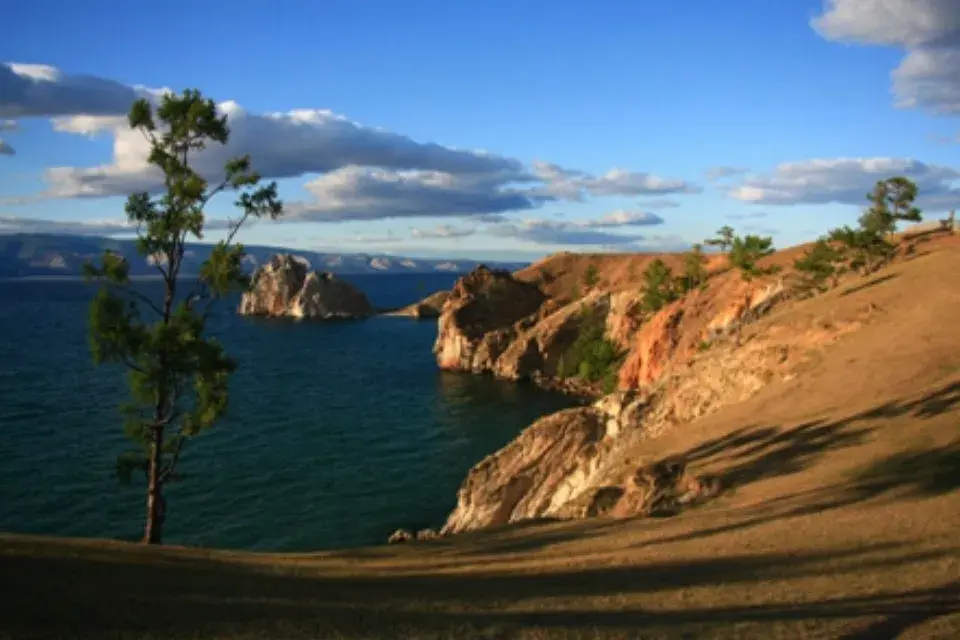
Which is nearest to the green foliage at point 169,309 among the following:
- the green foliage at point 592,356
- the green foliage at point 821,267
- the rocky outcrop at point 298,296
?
the green foliage at point 821,267

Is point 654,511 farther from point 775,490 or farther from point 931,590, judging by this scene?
point 931,590

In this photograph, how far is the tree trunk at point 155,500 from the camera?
22.2 meters

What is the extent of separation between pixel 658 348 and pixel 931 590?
60.3m

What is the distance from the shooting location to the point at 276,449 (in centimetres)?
5781

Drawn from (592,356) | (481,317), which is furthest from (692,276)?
(481,317)

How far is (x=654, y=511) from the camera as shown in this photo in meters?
24.5

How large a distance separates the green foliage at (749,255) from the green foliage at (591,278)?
62.5 m

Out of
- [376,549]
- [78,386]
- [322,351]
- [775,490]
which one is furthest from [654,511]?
[322,351]

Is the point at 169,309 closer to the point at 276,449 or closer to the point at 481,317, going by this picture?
the point at 276,449

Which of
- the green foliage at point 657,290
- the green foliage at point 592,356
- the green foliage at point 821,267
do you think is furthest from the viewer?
the green foliage at point 657,290

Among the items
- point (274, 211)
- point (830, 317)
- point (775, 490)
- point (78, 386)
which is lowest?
point (78, 386)

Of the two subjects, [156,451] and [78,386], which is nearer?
[156,451]

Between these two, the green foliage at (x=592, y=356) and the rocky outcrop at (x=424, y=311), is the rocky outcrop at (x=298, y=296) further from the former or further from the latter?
the green foliage at (x=592, y=356)

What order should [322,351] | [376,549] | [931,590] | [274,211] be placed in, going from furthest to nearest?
[322,351] → [274,211] → [376,549] → [931,590]
